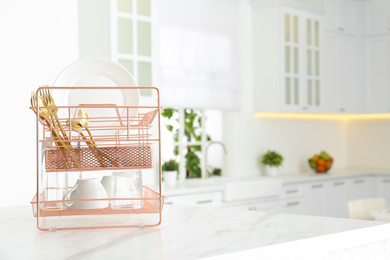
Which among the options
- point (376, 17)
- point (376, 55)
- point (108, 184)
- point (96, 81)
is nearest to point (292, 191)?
point (376, 55)

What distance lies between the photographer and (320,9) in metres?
5.99

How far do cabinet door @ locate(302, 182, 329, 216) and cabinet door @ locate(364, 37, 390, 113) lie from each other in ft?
4.49

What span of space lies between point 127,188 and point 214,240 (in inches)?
12.5

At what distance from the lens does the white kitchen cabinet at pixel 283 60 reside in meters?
5.55

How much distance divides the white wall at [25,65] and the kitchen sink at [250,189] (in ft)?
5.84

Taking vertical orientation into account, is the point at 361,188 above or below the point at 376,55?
below

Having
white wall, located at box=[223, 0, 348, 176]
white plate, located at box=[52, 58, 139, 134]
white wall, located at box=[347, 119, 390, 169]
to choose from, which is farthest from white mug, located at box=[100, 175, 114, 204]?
white wall, located at box=[347, 119, 390, 169]

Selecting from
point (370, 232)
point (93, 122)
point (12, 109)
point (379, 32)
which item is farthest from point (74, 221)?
point (379, 32)

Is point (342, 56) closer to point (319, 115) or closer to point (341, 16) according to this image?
point (341, 16)

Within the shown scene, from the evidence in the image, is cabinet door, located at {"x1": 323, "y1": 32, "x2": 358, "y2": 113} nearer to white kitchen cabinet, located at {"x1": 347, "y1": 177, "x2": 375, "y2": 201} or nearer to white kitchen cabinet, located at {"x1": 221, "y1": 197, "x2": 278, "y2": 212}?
white kitchen cabinet, located at {"x1": 347, "y1": 177, "x2": 375, "y2": 201}

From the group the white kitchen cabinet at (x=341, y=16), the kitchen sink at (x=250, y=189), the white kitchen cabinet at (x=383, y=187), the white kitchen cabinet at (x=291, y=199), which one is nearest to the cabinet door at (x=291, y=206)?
the white kitchen cabinet at (x=291, y=199)

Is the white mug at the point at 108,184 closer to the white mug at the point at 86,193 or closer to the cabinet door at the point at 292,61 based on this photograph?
the white mug at the point at 86,193

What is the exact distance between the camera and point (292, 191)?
17.4 ft

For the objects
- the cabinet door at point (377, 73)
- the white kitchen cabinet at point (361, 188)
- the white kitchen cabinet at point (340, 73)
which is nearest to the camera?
the white kitchen cabinet at point (361, 188)
